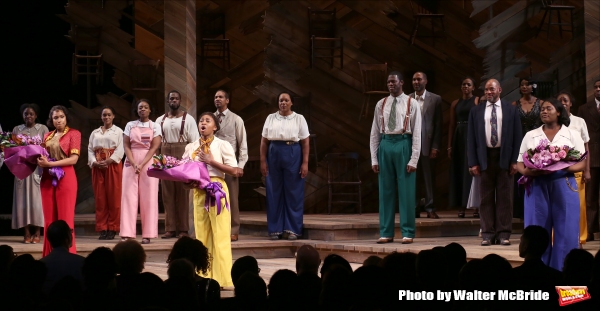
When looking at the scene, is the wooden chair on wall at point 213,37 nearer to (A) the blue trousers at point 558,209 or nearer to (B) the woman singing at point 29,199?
(B) the woman singing at point 29,199

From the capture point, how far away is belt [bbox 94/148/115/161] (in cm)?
931

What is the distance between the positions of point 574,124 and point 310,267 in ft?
14.7

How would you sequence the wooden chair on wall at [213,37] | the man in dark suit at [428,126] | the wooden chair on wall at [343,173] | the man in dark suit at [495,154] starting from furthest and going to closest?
the wooden chair on wall at [213,37], the wooden chair on wall at [343,173], the man in dark suit at [428,126], the man in dark suit at [495,154]

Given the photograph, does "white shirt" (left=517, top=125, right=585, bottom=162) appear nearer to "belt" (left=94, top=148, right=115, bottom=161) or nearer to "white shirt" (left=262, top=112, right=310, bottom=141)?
"white shirt" (left=262, top=112, right=310, bottom=141)

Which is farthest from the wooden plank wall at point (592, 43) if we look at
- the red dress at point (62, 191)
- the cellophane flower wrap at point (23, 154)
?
the cellophane flower wrap at point (23, 154)

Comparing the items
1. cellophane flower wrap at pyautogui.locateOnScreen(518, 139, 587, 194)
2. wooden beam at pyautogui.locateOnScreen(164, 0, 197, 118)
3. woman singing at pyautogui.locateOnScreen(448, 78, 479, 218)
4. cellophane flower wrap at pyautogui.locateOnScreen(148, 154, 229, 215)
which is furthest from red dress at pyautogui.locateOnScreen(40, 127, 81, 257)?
woman singing at pyautogui.locateOnScreen(448, 78, 479, 218)

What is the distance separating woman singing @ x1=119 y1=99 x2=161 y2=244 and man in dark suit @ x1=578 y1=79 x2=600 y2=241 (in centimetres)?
427

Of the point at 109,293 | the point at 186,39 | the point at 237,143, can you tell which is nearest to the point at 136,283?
the point at 109,293

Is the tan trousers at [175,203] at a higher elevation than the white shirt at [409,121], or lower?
lower

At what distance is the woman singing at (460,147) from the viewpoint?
9.71m

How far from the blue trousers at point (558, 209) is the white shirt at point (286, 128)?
301cm

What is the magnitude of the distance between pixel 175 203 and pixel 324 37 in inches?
156

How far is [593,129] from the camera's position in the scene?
877 cm

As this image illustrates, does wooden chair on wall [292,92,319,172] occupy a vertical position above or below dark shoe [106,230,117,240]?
above
